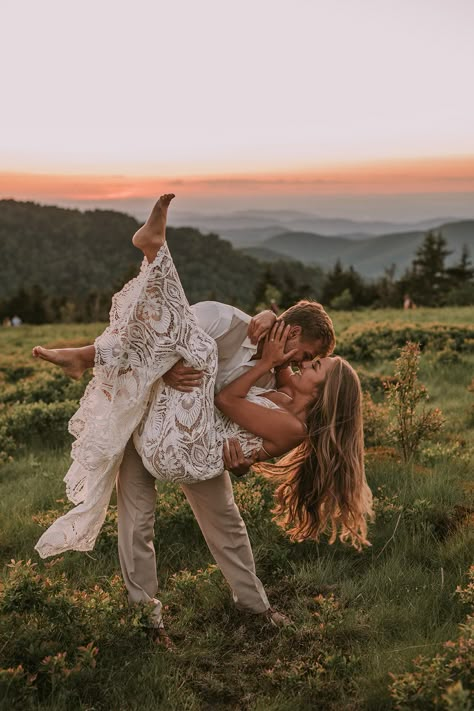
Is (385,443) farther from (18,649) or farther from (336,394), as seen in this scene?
(18,649)

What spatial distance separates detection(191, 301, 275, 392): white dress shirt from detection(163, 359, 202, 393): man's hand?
24 cm

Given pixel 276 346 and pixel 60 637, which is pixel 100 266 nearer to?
pixel 60 637

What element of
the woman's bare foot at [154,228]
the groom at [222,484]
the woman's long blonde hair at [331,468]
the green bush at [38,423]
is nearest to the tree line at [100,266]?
the green bush at [38,423]

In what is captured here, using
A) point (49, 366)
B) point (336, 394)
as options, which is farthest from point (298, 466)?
point (49, 366)

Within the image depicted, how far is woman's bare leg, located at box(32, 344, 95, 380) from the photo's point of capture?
371cm

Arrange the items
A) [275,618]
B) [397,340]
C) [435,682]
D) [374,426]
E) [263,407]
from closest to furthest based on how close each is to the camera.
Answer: [435,682] < [263,407] < [275,618] < [374,426] < [397,340]

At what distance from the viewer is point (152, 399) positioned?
3867mm

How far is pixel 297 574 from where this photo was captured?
4871 millimetres

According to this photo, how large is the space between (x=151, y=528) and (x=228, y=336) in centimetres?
128

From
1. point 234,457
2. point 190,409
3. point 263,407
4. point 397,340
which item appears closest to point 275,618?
point 234,457

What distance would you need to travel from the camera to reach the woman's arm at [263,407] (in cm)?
375

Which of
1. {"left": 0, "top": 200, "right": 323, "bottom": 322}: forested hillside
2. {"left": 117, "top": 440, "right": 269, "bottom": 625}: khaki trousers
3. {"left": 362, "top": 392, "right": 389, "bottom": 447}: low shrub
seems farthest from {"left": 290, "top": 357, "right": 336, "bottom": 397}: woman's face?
{"left": 0, "top": 200, "right": 323, "bottom": 322}: forested hillside

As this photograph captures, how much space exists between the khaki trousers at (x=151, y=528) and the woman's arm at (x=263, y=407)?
45 cm

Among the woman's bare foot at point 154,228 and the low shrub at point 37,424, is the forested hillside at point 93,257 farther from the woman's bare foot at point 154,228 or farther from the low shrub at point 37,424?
the woman's bare foot at point 154,228
